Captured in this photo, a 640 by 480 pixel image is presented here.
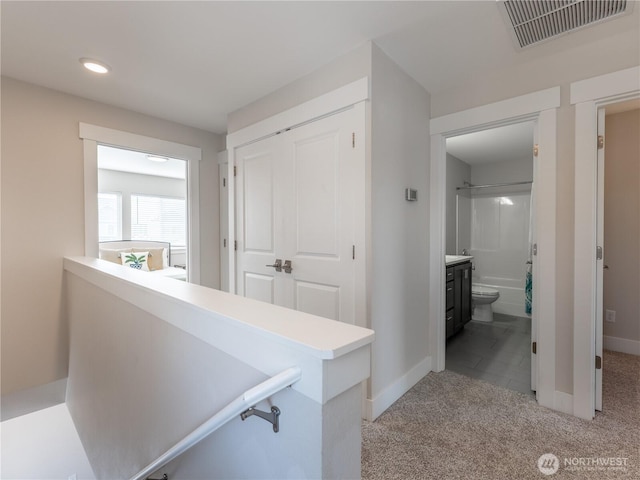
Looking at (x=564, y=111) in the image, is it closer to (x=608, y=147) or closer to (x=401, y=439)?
(x=608, y=147)

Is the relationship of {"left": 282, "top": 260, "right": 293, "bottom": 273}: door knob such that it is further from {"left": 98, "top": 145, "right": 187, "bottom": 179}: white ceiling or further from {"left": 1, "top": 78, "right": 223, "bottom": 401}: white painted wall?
{"left": 98, "top": 145, "right": 187, "bottom": 179}: white ceiling

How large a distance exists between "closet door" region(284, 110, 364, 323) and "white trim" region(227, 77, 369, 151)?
0.20 ft

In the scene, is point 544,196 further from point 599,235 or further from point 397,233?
point 397,233

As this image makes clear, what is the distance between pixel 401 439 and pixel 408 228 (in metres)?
1.33

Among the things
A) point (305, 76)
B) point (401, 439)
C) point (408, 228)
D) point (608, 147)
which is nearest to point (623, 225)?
point (608, 147)

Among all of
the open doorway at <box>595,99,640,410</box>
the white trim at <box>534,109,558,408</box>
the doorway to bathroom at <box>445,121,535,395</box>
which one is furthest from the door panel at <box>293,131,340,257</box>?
the open doorway at <box>595,99,640,410</box>

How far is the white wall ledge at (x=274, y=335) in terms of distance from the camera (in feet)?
2.21

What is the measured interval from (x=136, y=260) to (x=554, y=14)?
587 cm

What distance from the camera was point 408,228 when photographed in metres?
2.23

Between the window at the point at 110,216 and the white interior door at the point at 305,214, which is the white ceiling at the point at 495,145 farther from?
the window at the point at 110,216

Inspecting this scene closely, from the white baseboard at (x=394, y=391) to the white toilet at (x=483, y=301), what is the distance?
5.69 feet

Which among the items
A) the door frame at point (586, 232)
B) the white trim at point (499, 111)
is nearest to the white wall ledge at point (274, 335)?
the door frame at point (586, 232)

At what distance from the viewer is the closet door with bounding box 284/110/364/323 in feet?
6.38

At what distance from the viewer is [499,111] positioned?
213 cm
